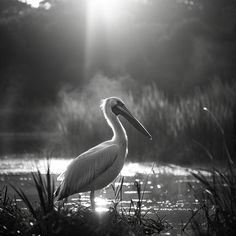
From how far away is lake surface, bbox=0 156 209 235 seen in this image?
8.19 m

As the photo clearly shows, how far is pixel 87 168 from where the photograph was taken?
7.83m

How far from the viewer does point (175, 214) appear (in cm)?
816

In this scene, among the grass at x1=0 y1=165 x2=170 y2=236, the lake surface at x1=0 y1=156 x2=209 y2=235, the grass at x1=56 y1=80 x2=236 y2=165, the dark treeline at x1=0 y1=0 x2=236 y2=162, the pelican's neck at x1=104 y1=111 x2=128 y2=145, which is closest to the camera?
the grass at x1=0 y1=165 x2=170 y2=236

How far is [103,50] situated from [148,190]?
88.9 feet

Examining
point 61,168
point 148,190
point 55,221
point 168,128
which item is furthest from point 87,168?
point 168,128

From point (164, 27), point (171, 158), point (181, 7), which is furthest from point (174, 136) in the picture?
point (181, 7)

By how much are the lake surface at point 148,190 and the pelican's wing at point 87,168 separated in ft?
0.95

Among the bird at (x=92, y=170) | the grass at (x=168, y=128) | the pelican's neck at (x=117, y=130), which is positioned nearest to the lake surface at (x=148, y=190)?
the bird at (x=92, y=170)

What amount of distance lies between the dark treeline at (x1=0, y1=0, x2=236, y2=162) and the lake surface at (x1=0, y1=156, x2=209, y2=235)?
16.4 metres

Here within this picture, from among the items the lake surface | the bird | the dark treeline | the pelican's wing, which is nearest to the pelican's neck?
the bird

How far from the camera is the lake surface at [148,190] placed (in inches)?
322

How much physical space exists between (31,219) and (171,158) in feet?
28.7

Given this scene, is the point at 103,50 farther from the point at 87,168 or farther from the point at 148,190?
the point at 87,168

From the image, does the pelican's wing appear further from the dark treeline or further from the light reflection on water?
the dark treeline
